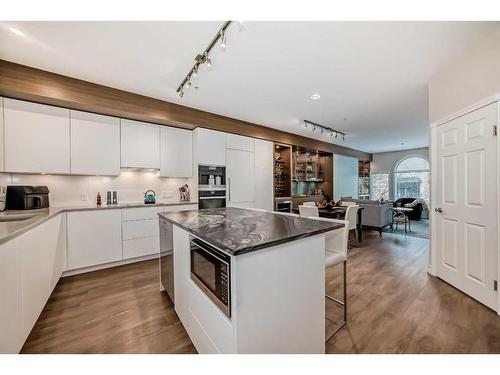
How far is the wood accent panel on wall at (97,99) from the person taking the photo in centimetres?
232

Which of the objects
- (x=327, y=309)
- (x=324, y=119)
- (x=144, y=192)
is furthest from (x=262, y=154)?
(x=327, y=309)

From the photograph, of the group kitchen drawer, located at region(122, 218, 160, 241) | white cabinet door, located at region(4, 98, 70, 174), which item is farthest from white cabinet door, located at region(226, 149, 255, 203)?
white cabinet door, located at region(4, 98, 70, 174)

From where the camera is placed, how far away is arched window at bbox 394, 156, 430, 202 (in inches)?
313

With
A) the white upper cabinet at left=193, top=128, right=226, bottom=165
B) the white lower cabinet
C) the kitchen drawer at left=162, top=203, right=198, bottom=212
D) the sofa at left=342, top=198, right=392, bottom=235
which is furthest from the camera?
the sofa at left=342, top=198, right=392, bottom=235

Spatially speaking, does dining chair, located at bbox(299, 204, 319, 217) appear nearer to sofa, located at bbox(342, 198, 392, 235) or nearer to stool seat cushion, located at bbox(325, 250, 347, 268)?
stool seat cushion, located at bbox(325, 250, 347, 268)

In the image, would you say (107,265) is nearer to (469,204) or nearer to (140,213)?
(140,213)

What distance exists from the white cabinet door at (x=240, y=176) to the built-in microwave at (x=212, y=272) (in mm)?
2782

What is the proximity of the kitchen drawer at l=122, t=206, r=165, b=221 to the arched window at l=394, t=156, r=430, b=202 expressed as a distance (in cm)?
912

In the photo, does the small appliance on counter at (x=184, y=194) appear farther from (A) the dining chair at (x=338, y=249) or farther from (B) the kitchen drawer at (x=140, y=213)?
(A) the dining chair at (x=338, y=249)

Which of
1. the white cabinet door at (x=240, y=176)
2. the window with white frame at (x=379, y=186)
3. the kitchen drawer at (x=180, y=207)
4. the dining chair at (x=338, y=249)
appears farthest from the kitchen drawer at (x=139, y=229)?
the window with white frame at (x=379, y=186)

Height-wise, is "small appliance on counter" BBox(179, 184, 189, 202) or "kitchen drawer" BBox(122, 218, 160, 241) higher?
"small appliance on counter" BBox(179, 184, 189, 202)

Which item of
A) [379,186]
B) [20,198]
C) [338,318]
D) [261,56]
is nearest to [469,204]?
[338,318]

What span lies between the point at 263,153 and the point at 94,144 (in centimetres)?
310

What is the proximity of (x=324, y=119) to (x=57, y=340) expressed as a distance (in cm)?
482
